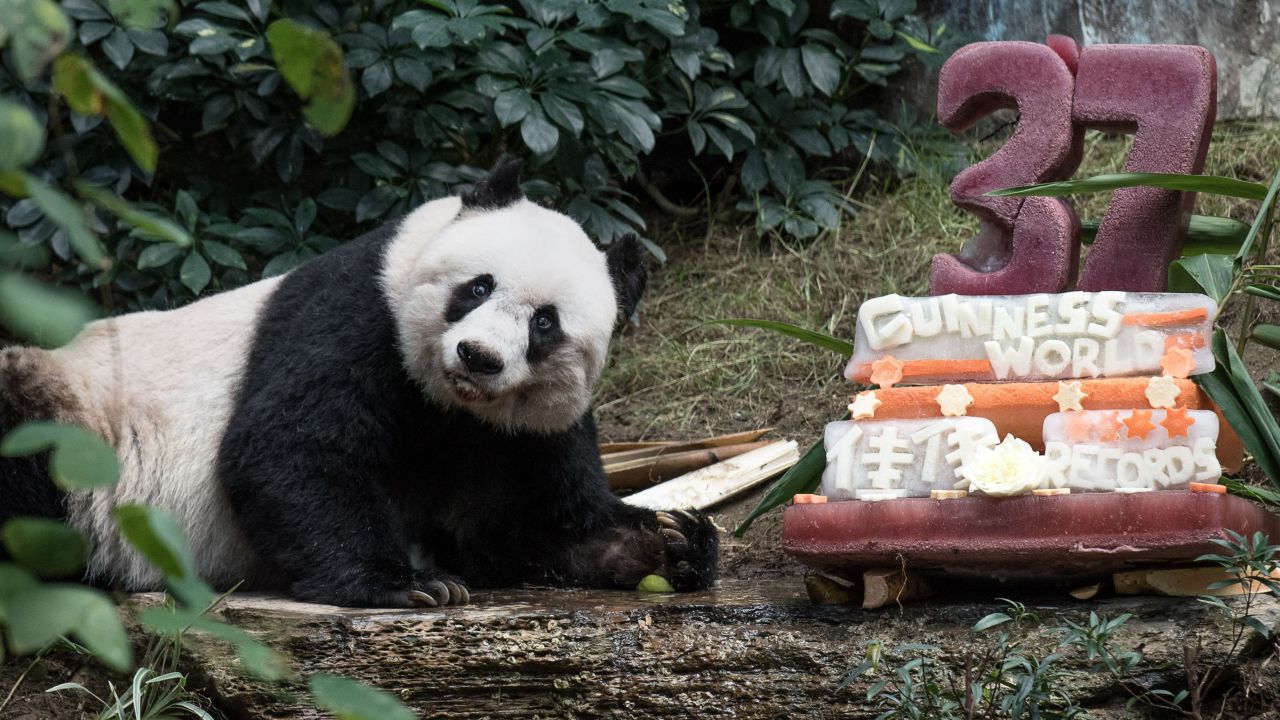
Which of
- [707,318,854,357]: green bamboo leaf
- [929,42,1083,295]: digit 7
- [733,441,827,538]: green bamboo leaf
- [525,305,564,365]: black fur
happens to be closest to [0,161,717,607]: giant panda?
[525,305,564,365]: black fur

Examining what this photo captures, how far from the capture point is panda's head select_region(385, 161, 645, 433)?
134 inches

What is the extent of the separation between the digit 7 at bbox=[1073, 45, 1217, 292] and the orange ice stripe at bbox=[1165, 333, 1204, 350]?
0.76 ft

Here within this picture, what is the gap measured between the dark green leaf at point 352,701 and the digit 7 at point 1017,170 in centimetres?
260

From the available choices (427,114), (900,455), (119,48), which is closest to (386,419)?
(900,455)

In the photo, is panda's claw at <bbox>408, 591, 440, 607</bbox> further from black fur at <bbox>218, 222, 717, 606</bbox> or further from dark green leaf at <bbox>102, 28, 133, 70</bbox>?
dark green leaf at <bbox>102, 28, 133, 70</bbox>

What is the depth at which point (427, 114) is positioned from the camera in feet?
18.7

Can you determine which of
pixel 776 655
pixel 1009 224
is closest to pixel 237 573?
pixel 776 655

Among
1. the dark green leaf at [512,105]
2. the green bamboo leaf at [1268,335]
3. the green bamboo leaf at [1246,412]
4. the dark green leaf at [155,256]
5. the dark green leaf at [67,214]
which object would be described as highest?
the dark green leaf at [67,214]

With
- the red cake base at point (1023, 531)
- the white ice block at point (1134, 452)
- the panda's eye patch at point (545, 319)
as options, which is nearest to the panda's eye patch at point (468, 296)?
the panda's eye patch at point (545, 319)

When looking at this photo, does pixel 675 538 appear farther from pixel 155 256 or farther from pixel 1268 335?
pixel 155 256

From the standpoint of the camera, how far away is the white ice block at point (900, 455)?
2.95 metres

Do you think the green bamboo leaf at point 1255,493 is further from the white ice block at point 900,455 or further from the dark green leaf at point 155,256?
the dark green leaf at point 155,256

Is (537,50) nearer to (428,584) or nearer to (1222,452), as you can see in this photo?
(428,584)

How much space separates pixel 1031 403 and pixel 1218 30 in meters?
→ 3.97
